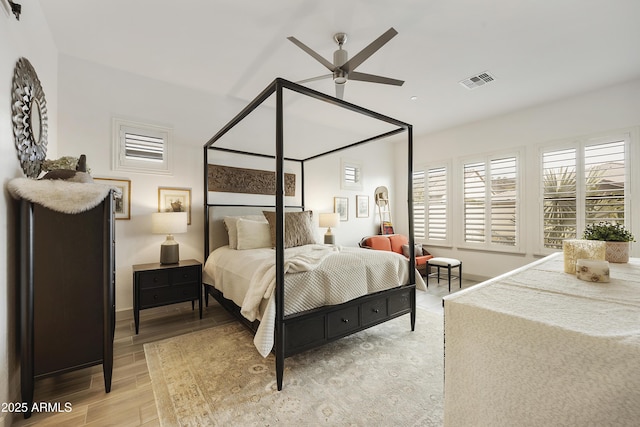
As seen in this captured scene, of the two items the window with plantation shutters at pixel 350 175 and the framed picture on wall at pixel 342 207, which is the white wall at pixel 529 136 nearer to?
the window with plantation shutters at pixel 350 175

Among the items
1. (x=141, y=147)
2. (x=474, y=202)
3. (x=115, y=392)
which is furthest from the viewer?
(x=474, y=202)

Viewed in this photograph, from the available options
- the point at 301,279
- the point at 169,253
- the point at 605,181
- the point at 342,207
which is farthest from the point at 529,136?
the point at 169,253

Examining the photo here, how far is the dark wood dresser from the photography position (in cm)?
166

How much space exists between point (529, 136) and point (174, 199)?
5.30 metres

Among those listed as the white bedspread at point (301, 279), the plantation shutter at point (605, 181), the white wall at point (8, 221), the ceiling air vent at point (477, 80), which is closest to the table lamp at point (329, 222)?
the white bedspread at point (301, 279)

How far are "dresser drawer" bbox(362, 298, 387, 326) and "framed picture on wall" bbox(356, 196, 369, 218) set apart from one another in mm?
3049

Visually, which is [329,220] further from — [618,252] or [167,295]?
[618,252]

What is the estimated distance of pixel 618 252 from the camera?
5.30 ft

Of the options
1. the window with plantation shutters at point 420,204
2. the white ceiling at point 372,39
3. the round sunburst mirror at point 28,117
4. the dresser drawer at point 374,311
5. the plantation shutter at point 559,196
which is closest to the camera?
the round sunburst mirror at point 28,117

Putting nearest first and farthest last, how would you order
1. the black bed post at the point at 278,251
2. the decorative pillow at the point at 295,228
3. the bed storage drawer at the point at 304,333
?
the black bed post at the point at 278,251 < the bed storage drawer at the point at 304,333 < the decorative pillow at the point at 295,228

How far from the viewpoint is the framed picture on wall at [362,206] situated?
5582mm

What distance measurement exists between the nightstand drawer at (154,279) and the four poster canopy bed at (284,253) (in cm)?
48

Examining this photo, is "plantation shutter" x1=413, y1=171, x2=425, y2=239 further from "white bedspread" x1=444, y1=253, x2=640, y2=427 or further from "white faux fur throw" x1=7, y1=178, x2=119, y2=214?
"white faux fur throw" x1=7, y1=178, x2=119, y2=214

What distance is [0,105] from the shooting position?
1524 millimetres
